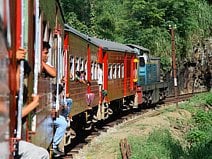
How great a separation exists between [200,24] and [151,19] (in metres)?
4.01

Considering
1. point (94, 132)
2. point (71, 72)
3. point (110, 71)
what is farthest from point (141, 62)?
point (71, 72)

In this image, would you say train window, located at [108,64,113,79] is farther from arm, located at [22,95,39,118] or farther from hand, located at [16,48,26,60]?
hand, located at [16,48,26,60]

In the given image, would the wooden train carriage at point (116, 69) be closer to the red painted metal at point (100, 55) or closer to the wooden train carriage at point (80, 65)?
the red painted metal at point (100, 55)

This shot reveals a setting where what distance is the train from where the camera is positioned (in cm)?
334

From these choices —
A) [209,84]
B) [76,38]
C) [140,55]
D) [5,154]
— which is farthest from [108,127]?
[209,84]

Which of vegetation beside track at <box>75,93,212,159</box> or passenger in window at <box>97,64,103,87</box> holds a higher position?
passenger in window at <box>97,64,103,87</box>

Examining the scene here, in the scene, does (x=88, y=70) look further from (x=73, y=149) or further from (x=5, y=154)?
(x=5, y=154)

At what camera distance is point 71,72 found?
12.0 meters

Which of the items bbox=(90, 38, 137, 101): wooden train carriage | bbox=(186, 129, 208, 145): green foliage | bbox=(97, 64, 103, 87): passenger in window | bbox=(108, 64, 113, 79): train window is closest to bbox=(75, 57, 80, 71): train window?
bbox=(90, 38, 137, 101): wooden train carriage

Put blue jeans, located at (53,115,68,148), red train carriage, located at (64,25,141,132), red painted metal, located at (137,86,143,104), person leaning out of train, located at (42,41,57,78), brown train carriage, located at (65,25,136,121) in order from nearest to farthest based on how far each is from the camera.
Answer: person leaning out of train, located at (42,41,57,78) → blue jeans, located at (53,115,68,148) → brown train carriage, located at (65,25,136,121) → red train carriage, located at (64,25,141,132) → red painted metal, located at (137,86,143,104)

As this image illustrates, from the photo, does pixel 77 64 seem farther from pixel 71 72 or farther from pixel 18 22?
pixel 18 22

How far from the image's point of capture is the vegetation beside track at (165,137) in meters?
12.8

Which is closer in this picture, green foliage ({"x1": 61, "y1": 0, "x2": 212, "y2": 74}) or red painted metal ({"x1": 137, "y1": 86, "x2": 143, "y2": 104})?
red painted metal ({"x1": 137, "y1": 86, "x2": 143, "y2": 104})

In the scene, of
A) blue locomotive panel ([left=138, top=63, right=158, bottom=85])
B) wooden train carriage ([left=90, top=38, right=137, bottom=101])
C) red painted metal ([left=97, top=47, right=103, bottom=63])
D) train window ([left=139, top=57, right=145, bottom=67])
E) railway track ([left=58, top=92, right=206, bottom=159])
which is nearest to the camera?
railway track ([left=58, top=92, right=206, bottom=159])
